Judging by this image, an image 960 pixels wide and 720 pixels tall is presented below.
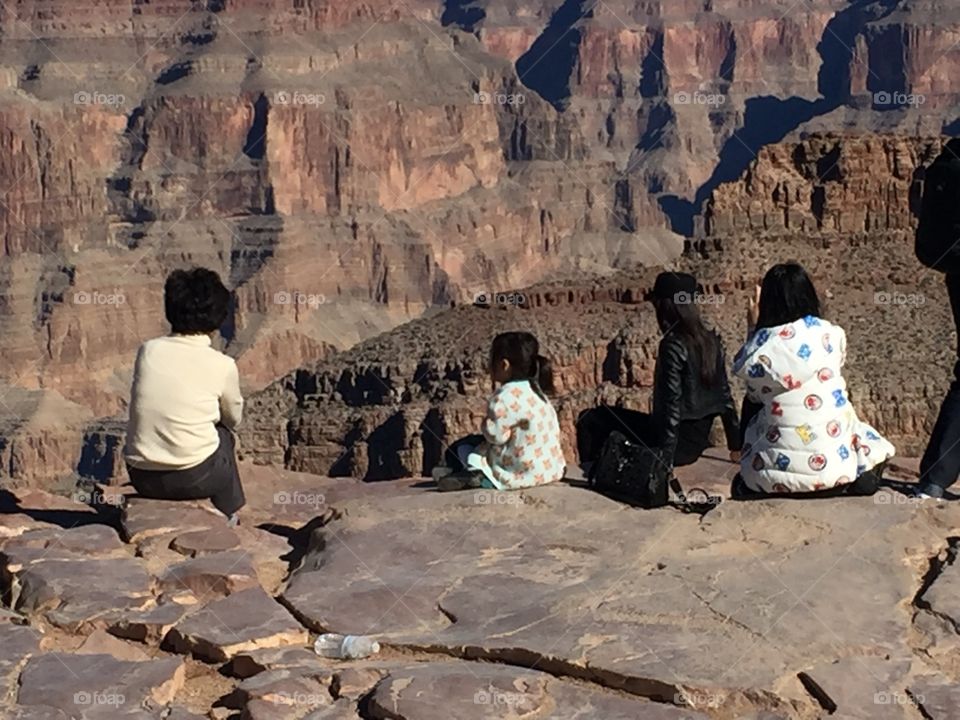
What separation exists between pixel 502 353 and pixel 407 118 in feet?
388

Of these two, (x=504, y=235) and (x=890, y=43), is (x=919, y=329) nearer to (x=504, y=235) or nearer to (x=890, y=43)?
(x=504, y=235)

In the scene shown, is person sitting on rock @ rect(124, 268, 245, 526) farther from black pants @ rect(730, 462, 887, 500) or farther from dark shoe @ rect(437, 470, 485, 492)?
black pants @ rect(730, 462, 887, 500)

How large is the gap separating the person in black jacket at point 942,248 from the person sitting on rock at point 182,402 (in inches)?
184

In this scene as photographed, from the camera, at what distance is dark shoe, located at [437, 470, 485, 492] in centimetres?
1162

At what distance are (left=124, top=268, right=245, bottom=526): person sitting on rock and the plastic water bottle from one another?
2677 millimetres

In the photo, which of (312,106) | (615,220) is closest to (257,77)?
(312,106)

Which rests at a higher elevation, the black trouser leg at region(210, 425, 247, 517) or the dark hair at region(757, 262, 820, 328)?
the dark hair at region(757, 262, 820, 328)

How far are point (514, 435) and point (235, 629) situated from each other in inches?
126

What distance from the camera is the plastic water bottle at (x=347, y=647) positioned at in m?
8.61

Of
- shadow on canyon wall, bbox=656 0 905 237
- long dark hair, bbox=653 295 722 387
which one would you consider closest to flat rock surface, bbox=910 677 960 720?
long dark hair, bbox=653 295 722 387

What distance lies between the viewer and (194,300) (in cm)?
1140

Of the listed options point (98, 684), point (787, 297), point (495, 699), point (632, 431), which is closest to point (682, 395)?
point (632, 431)

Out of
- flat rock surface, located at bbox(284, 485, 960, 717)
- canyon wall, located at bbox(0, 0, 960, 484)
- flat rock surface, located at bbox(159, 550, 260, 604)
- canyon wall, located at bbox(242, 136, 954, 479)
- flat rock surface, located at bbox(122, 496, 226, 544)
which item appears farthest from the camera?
canyon wall, located at bbox(0, 0, 960, 484)

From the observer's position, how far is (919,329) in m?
46.9
